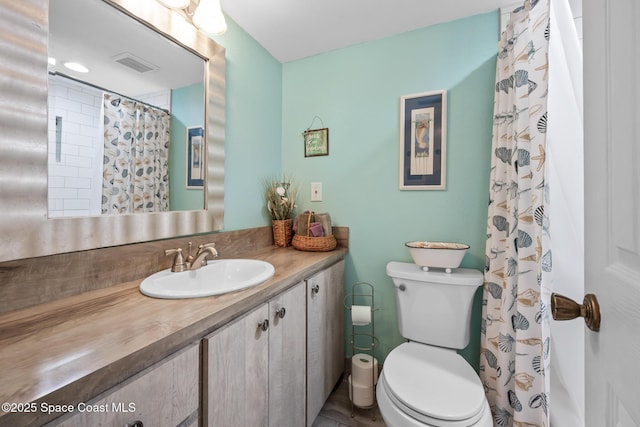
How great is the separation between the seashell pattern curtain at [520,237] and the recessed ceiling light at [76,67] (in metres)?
1.66

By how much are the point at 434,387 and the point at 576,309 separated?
2.49 feet

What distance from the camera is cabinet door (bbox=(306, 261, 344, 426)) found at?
4.20 ft

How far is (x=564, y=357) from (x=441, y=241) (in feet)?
2.34

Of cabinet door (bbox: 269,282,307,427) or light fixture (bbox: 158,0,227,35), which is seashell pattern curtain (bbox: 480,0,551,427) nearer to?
cabinet door (bbox: 269,282,307,427)

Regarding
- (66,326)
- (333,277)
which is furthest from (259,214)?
(66,326)

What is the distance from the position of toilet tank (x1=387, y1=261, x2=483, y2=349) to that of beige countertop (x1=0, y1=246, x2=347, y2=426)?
2.62 feet

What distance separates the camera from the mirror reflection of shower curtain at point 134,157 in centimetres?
97

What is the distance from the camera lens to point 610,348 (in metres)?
0.39

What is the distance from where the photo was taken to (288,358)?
3.59 feet

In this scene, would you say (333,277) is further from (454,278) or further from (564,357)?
(564,357)

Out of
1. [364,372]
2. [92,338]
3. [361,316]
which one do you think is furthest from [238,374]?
[364,372]

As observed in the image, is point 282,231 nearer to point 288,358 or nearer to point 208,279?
point 208,279

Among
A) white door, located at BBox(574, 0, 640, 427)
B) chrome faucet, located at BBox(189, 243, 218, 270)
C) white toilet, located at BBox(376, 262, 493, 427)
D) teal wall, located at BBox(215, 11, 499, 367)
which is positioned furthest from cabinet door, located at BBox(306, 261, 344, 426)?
white door, located at BBox(574, 0, 640, 427)

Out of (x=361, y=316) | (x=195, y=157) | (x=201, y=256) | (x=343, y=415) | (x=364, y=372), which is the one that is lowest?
(x=343, y=415)
